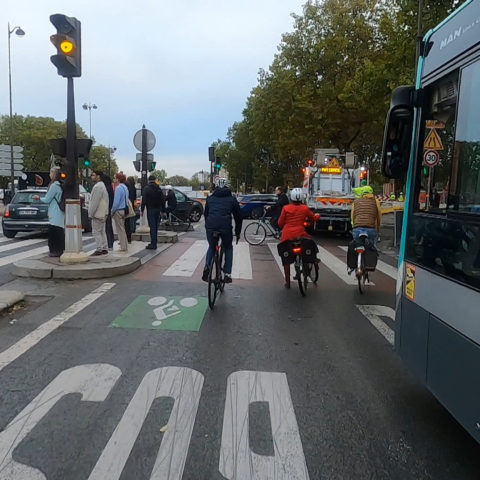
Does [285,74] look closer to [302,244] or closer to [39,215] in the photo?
[39,215]

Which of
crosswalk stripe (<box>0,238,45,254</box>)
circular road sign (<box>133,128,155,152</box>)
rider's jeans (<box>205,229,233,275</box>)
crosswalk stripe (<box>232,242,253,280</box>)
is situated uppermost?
circular road sign (<box>133,128,155,152</box>)

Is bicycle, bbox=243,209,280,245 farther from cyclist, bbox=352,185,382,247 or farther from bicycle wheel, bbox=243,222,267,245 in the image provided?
cyclist, bbox=352,185,382,247

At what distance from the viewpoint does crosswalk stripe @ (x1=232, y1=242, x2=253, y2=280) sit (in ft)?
33.1

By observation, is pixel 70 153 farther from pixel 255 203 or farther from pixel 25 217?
pixel 255 203

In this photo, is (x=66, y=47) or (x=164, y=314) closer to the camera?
(x=164, y=314)

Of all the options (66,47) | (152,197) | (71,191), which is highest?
(66,47)

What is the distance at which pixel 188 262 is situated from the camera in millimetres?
11453

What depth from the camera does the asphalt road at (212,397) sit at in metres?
3.12

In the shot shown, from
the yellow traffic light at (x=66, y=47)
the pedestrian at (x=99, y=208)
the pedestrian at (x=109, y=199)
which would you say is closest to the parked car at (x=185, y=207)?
the pedestrian at (x=109, y=199)

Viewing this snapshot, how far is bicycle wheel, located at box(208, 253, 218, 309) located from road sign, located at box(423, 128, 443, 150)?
156 inches

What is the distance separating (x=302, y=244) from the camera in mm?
8312

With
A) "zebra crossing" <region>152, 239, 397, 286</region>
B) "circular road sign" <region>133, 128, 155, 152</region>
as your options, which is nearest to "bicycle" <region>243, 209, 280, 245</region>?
"zebra crossing" <region>152, 239, 397, 286</region>

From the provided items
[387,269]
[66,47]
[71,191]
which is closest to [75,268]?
[71,191]

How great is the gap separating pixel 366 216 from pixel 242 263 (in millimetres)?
3857
